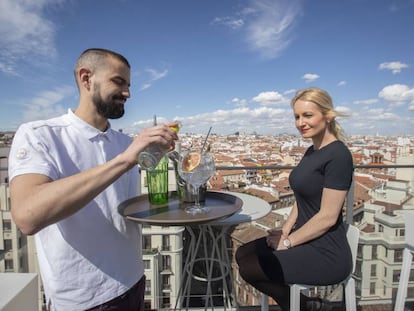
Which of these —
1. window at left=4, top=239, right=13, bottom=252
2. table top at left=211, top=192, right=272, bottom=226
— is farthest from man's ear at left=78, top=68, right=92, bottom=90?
window at left=4, top=239, right=13, bottom=252

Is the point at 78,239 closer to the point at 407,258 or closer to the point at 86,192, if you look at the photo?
the point at 86,192

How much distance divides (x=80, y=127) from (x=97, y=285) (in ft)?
1.90

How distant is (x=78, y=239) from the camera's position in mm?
971

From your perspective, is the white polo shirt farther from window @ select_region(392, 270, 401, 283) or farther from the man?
window @ select_region(392, 270, 401, 283)

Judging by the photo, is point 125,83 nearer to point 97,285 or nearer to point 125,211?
point 125,211

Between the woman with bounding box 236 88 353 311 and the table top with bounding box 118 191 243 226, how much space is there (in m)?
0.49

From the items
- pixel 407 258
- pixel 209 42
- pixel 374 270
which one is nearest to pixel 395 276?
pixel 374 270

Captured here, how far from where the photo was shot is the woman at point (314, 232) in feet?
4.91

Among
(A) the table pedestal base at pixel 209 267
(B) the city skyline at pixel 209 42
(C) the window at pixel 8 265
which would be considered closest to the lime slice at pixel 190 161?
(A) the table pedestal base at pixel 209 267

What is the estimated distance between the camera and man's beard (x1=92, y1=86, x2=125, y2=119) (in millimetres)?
1070

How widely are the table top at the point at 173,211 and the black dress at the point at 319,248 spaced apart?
49cm

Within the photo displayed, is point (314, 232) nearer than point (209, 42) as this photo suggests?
Yes

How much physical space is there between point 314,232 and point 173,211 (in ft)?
2.72

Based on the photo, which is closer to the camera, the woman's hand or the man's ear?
the man's ear
